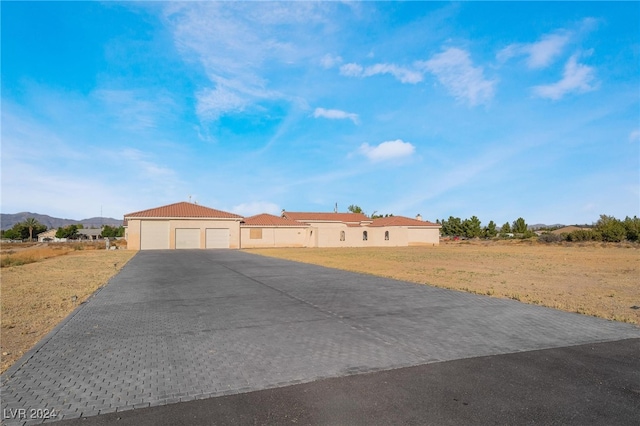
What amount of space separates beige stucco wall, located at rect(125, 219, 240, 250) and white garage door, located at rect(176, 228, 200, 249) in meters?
0.33

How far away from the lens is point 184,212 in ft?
144

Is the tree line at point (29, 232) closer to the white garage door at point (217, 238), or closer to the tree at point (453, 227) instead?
the white garage door at point (217, 238)

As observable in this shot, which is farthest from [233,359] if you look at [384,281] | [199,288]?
[384,281]

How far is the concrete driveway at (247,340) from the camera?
438 centimetres

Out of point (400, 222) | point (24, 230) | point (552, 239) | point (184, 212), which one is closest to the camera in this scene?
point (184, 212)

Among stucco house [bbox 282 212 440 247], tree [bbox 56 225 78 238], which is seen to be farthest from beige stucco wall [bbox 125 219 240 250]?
tree [bbox 56 225 78 238]

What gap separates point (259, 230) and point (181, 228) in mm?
9359

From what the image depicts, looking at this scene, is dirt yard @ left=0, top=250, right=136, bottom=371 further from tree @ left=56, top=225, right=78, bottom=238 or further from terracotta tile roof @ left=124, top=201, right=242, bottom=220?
tree @ left=56, top=225, right=78, bottom=238

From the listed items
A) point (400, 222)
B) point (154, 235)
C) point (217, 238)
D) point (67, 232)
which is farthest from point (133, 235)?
point (67, 232)

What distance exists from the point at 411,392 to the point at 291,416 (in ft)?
4.64

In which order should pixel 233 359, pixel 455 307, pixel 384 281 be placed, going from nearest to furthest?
pixel 233 359, pixel 455 307, pixel 384 281

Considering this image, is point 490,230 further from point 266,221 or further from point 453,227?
point 266,221

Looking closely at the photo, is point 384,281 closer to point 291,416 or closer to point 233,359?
point 233,359

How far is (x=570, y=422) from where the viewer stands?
359cm
